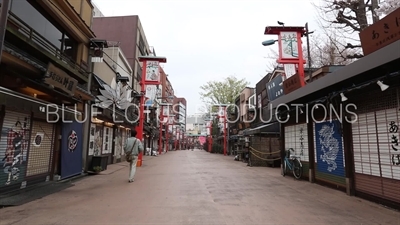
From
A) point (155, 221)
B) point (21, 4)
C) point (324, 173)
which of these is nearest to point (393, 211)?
point (324, 173)

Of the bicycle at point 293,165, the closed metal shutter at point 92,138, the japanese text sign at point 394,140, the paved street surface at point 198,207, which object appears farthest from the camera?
the closed metal shutter at point 92,138

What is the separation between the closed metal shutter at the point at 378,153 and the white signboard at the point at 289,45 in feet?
14.9

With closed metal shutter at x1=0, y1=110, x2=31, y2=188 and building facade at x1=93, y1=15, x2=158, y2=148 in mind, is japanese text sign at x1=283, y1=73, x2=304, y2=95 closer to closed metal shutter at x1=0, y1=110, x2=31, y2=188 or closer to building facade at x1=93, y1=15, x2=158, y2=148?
closed metal shutter at x1=0, y1=110, x2=31, y2=188

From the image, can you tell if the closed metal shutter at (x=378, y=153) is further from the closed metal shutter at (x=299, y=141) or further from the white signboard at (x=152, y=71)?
the white signboard at (x=152, y=71)

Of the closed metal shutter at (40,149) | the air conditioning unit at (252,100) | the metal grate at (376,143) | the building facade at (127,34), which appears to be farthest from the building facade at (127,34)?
the metal grate at (376,143)

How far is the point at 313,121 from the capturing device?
31.9 feet

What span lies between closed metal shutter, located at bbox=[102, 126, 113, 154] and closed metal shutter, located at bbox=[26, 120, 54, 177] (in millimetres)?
6962

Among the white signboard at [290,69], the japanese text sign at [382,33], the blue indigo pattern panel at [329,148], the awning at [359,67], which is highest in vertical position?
the white signboard at [290,69]

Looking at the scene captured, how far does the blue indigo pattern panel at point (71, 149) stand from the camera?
9758 millimetres

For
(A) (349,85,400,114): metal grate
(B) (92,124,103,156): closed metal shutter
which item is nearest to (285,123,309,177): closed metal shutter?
(A) (349,85,400,114): metal grate

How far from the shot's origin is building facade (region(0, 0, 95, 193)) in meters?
6.85

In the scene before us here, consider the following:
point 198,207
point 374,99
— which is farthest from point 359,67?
point 198,207

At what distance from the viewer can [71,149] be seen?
10.4 m

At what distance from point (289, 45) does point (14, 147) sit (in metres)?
10.8
